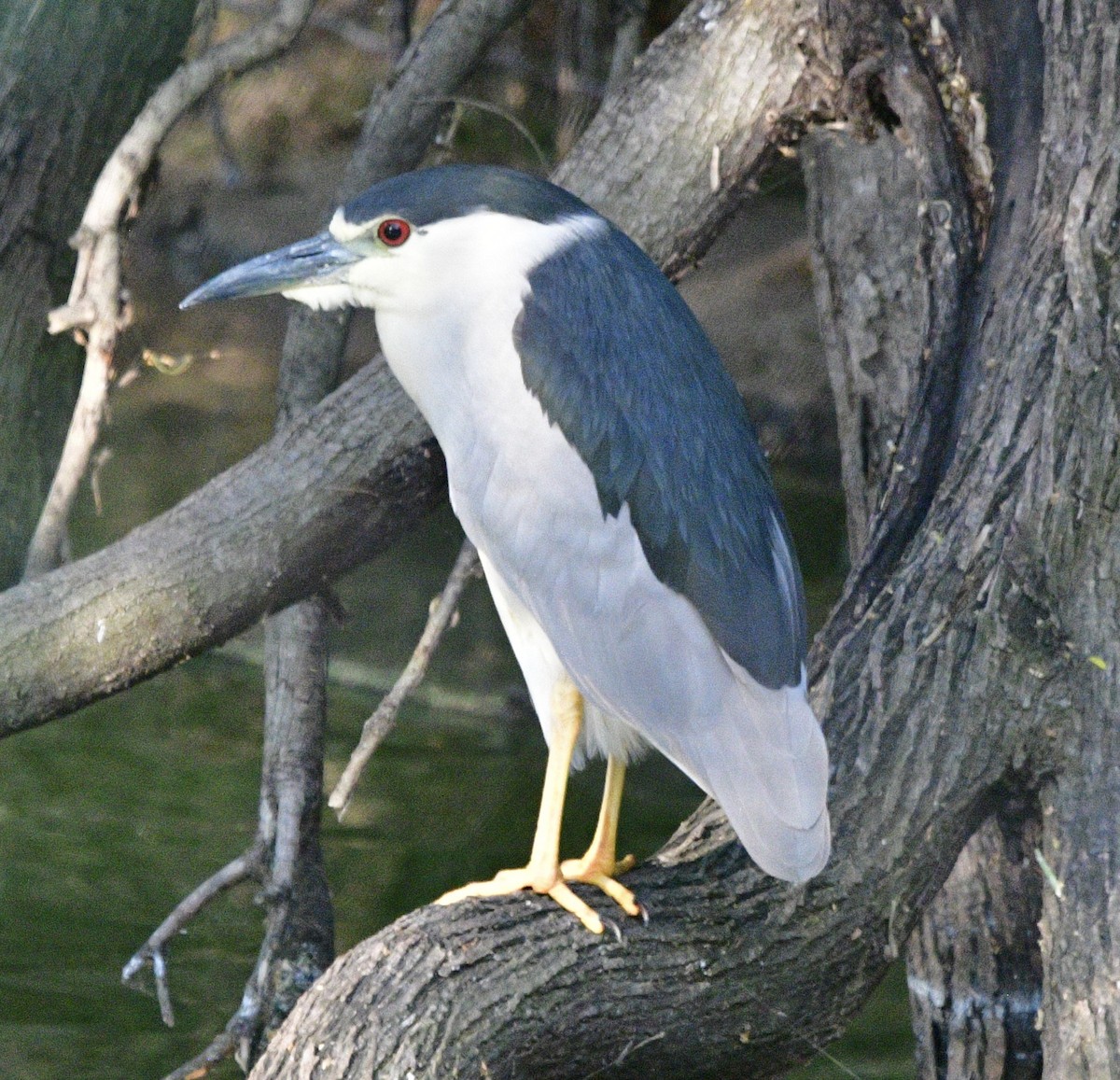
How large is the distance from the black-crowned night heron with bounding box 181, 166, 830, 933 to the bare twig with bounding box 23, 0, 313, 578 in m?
0.85

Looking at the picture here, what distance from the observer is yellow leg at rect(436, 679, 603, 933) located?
2.41 metres

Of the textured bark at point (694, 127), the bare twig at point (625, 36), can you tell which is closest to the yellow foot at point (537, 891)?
the textured bark at point (694, 127)

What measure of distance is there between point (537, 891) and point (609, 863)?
14 centimetres

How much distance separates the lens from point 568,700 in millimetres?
2654

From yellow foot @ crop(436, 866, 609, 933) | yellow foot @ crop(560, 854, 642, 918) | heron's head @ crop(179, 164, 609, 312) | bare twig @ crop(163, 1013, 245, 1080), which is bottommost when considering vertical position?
bare twig @ crop(163, 1013, 245, 1080)

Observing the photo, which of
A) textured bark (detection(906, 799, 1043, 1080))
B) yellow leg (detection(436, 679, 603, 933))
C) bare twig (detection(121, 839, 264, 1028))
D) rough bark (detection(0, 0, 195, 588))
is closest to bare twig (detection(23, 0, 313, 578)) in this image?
rough bark (detection(0, 0, 195, 588))

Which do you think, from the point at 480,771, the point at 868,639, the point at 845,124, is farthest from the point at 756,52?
the point at 480,771

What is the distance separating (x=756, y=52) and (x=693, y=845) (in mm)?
1446

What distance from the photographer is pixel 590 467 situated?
2.46 metres

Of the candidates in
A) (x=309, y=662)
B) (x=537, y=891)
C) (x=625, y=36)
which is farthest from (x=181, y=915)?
(x=625, y=36)

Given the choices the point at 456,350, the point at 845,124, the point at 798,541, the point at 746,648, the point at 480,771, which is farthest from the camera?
the point at 798,541

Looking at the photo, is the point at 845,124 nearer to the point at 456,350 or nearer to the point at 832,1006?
the point at 456,350

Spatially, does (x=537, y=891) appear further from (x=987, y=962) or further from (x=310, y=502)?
(x=987, y=962)

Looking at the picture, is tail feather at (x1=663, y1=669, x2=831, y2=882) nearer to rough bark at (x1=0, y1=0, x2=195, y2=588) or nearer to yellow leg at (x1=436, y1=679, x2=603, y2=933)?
yellow leg at (x1=436, y1=679, x2=603, y2=933)
